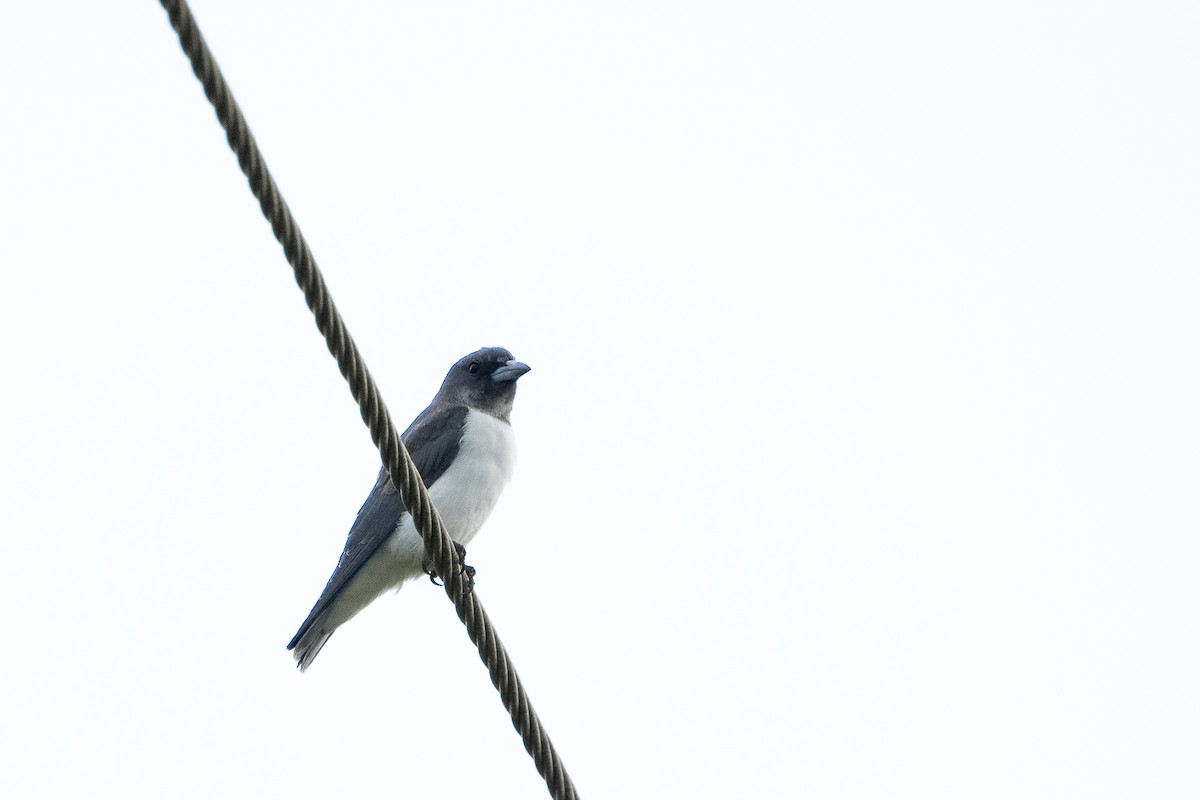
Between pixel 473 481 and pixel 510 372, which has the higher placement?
pixel 510 372

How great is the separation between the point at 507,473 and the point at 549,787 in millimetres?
3382

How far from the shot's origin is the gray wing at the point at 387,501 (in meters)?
6.89

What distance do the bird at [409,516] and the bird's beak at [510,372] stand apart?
242 millimetres

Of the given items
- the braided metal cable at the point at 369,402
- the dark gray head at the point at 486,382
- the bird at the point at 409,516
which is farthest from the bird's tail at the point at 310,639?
the braided metal cable at the point at 369,402

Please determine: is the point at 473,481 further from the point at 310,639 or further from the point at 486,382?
the point at 310,639

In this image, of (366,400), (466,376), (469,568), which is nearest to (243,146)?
(366,400)

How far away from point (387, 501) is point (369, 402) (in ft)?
11.4

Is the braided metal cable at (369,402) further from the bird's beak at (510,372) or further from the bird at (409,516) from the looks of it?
the bird's beak at (510,372)

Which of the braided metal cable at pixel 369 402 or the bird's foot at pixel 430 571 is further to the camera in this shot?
the bird's foot at pixel 430 571

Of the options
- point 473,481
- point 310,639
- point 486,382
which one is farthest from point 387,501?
point 486,382

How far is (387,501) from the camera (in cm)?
704

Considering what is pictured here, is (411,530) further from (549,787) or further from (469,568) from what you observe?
(549,787)

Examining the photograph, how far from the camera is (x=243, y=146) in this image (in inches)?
110

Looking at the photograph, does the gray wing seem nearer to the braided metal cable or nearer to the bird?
the bird
